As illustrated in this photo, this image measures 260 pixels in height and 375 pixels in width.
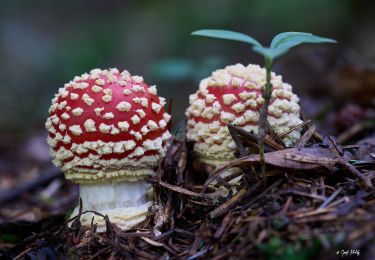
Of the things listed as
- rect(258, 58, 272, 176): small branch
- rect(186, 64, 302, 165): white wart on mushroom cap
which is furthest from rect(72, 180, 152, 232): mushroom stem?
rect(258, 58, 272, 176): small branch

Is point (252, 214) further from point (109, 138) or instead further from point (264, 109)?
point (109, 138)

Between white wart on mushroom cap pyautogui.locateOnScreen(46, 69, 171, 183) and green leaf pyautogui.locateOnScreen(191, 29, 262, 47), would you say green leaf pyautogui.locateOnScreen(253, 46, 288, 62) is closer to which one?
green leaf pyautogui.locateOnScreen(191, 29, 262, 47)

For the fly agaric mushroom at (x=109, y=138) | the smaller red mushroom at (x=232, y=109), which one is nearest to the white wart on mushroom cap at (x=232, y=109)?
the smaller red mushroom at (x=232, y=109)

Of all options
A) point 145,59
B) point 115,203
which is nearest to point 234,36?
point 115,203

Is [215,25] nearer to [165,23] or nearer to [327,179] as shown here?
[165,23]

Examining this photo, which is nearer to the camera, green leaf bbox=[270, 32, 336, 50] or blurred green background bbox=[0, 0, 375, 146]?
green leaf bbox=[270, 32, 336, 50]

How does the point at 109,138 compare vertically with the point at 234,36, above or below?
below

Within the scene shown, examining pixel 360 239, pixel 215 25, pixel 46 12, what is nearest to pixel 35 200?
pixel 360 239
